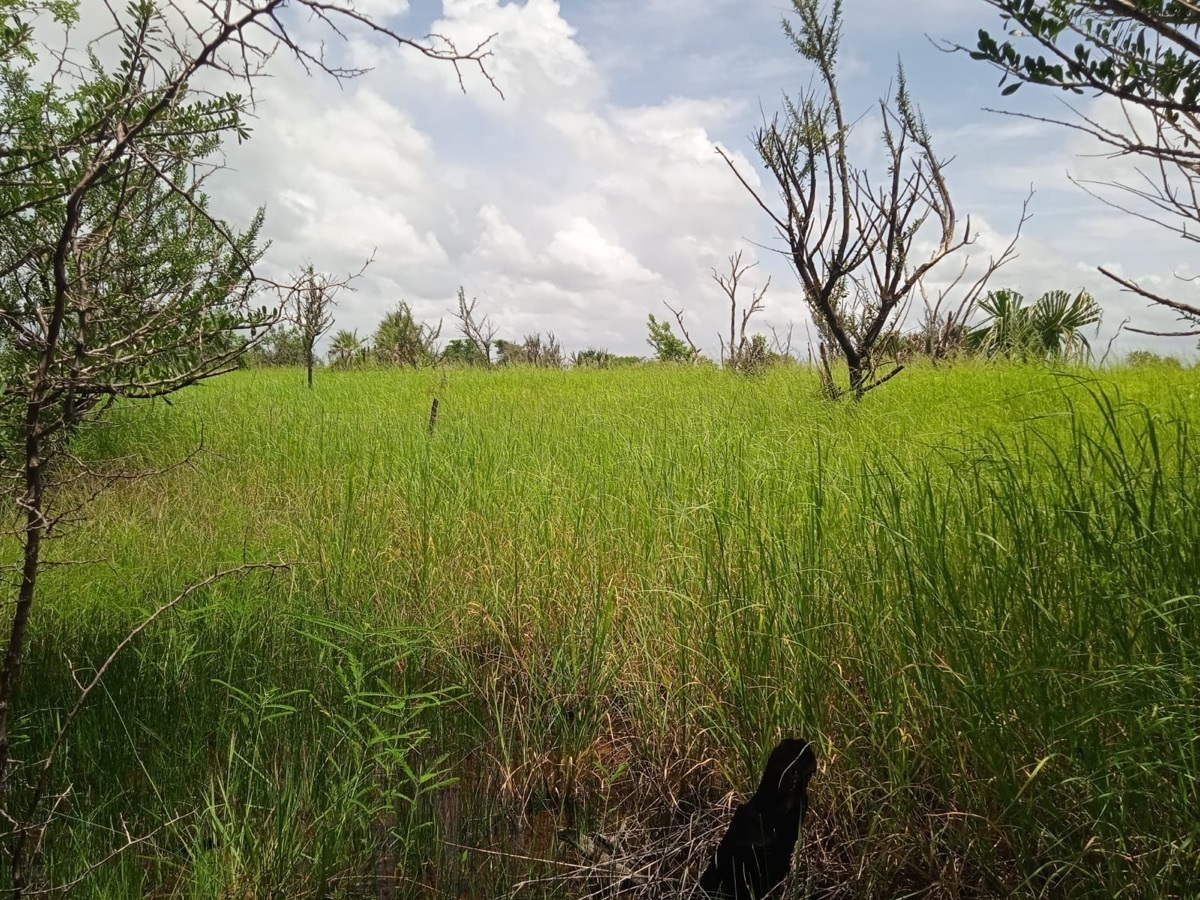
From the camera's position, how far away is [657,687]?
2604mm

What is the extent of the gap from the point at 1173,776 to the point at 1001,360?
390 inches

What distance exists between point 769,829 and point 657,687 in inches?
30.5

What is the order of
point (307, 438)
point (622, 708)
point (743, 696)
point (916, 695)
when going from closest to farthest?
1. point (916, 695)
2. point (743, 696)
3. point (622, 708)
4. point (307, 438)

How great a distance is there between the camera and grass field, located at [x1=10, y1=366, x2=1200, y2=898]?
72.2 inches

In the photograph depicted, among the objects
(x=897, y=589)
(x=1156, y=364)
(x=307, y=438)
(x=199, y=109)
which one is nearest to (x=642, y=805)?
(x=897, y=589)

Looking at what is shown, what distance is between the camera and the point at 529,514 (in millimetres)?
3879

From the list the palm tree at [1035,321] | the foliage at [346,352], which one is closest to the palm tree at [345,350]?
the foliage at [346,352]

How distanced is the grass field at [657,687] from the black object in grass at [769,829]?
0.18 metres

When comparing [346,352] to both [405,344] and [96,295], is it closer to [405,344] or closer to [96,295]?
[405,344]

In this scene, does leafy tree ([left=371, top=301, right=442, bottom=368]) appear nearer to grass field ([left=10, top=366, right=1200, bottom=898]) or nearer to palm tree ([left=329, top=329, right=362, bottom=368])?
palm tree ([left=329, top=329, right=362, bottom=368])

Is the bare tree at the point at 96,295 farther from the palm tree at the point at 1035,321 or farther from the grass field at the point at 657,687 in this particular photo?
the palm tree at the point at 1035,321

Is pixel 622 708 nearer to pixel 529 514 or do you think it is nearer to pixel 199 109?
pixel 529 514

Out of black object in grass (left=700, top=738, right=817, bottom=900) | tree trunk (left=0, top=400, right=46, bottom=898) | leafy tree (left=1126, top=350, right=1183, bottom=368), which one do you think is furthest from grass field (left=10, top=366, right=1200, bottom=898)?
leafy tree (left=1126, top=350, right=1183, bottom=368)

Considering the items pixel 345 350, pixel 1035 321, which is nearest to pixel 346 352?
pixel 345 350
